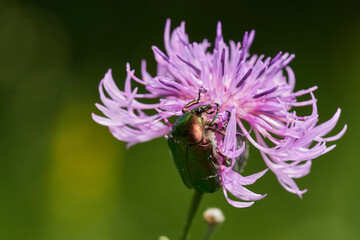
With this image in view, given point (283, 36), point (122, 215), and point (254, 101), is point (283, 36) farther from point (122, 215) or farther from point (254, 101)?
point (254, 101)

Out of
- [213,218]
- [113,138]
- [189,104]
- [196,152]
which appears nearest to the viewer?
[196,152]

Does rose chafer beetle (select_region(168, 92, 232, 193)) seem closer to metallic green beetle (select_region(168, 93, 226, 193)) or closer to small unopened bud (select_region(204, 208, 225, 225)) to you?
metallic green beetle (select_region(168, 93, 226, 193))

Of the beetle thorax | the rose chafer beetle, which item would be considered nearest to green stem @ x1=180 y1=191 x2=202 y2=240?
the rose chafer beetle

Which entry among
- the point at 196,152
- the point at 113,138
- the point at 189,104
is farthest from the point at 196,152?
the point at 113,138

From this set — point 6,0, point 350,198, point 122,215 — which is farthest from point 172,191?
point 6,0

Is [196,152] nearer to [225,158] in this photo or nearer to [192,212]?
[225,158]

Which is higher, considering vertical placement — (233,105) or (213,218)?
(233,105)
